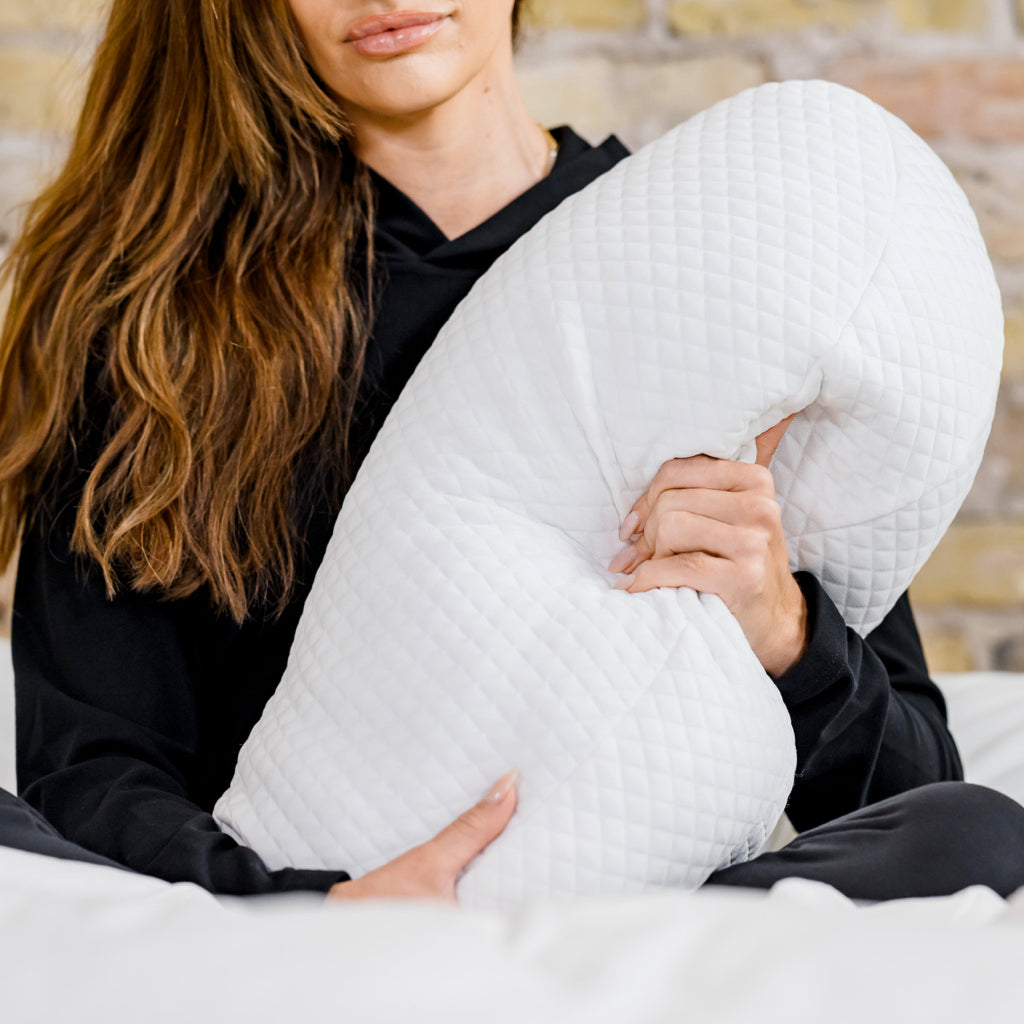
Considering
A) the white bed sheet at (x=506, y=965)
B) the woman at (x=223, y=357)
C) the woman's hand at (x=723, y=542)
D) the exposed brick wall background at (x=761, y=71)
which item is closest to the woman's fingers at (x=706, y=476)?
the woman's hand at (x=723, y=542)

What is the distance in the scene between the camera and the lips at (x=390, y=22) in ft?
3.30

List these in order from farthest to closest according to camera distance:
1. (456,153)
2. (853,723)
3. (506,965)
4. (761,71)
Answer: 1. (761,71)
2. (456,153)
3. (853,723)
4. (506,965)

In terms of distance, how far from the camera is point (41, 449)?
3.45ft

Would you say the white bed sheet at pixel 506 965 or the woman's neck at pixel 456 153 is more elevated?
the woman's neck at pixel 456 153

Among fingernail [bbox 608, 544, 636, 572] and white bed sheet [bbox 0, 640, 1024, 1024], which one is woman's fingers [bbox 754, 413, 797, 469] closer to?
fingernail [bbox 608, 544, 636, 572]

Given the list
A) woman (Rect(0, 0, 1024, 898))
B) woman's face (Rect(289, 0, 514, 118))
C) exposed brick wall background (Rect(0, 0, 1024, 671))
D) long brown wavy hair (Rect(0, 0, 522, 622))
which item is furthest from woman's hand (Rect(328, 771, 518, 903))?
exposed brick wall background (Rect(0, 0, 1024, 671))

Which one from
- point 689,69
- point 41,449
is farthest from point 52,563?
point 689,69

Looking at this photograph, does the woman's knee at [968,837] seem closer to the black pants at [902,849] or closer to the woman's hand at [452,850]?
the black pants at [902,849]

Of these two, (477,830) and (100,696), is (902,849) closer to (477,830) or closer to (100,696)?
(477,830)

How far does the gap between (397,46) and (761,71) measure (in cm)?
70

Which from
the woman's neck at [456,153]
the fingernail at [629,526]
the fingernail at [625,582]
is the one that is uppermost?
the woman's neck at [456,153]

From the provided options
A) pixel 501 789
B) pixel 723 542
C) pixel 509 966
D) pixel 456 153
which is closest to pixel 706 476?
pixel 723 542

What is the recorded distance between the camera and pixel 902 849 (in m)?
0.67

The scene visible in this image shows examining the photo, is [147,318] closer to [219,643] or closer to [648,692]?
[219,643]
